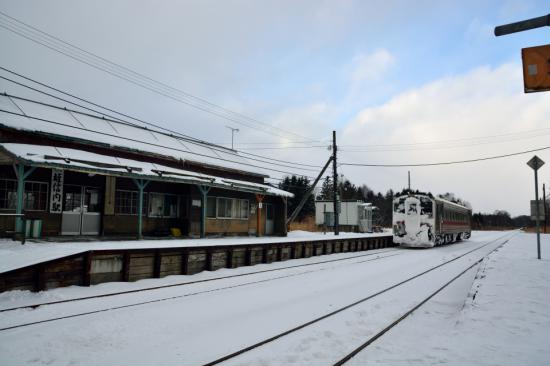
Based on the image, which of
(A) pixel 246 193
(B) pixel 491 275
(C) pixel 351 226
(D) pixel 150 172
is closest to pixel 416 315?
(B) pixel 491 275

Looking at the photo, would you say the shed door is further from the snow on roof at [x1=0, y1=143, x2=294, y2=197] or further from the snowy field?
the snowy field

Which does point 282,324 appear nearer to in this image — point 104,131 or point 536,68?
point 536,68

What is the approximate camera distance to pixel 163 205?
22.1 m

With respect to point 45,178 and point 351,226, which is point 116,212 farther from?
point 351,226

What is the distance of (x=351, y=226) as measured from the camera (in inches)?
1652

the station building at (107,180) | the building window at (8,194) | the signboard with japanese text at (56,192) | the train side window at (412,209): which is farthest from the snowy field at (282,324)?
the train side window at (412,209)

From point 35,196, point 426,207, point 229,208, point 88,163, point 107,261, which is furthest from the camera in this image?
point 426,207

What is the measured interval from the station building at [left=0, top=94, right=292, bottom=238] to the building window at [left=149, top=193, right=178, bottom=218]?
0.18ft

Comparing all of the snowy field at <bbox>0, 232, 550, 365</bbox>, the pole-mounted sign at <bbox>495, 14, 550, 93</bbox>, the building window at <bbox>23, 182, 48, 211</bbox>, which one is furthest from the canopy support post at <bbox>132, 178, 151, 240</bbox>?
Result: the pole-mounted sign at <bbox>495, 14, 550, 93</bbox>

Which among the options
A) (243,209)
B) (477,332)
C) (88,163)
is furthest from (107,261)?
(243,209)

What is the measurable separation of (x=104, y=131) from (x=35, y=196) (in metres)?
5.83

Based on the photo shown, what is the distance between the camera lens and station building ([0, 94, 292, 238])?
52.3ft

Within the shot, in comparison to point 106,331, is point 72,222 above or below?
above

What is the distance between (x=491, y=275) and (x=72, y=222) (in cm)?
1663
